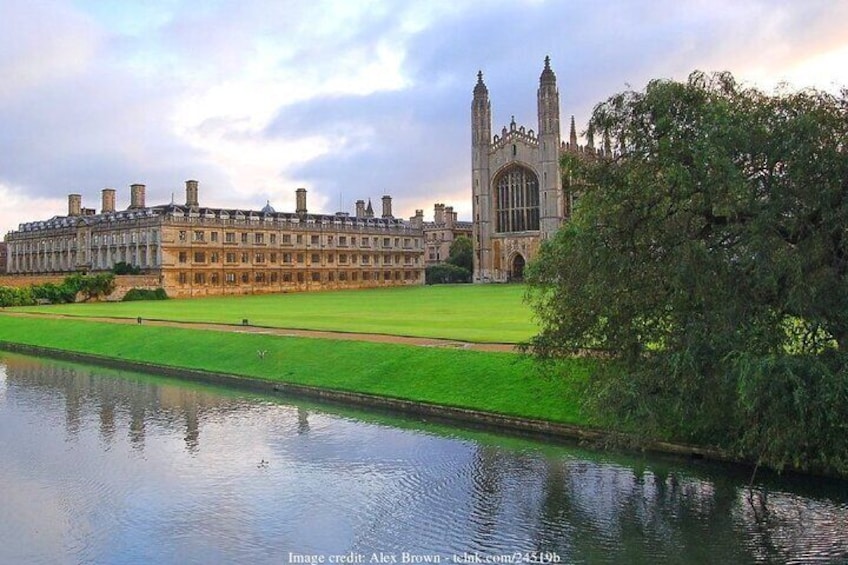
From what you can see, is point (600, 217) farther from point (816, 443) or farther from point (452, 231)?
point (452, 231)

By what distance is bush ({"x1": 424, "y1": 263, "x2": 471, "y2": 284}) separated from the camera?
111m

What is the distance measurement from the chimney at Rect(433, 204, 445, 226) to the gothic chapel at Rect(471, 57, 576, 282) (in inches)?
1213

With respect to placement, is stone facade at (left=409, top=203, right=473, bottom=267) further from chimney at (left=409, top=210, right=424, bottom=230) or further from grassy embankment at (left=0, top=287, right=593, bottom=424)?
grassy embankment at (left=0, top=287, right=593, bottom=424)

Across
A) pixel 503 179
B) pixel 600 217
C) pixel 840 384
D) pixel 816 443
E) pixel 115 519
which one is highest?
pixel 503 179

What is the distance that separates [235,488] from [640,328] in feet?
26.7

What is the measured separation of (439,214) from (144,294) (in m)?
75.1

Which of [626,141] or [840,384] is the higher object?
[626,141]

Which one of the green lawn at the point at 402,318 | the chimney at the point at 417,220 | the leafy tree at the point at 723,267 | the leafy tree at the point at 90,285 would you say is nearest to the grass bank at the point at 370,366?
the leafy tree at the point at 723,267

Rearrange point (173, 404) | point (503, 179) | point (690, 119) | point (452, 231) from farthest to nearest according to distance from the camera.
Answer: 1. point (452, 231)
2. point (503, 179)
3. point (173, 404)
4. point (690, 119)

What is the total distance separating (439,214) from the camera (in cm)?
13912

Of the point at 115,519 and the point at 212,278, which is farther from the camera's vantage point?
the point at 212,278

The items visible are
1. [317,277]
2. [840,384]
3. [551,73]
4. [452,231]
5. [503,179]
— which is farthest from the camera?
[452,231]

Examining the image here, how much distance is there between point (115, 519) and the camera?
12.8 meters

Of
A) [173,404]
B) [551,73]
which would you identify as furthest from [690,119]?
[551,73]
